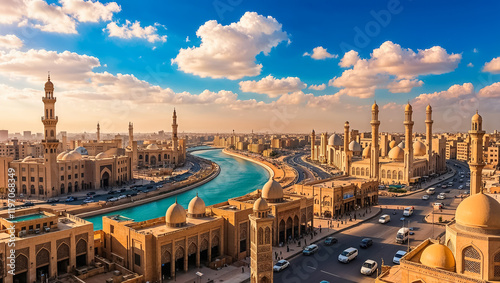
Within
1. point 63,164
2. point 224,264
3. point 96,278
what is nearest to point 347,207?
point 224,264

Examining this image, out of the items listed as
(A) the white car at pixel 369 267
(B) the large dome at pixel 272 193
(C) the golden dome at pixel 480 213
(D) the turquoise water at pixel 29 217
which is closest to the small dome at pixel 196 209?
(B) the large dome at pixel 272 193

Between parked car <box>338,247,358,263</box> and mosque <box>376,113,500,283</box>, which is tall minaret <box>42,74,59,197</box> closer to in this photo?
parked car <box>338,247,358,263</box>

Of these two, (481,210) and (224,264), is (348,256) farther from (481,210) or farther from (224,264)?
(481,210)

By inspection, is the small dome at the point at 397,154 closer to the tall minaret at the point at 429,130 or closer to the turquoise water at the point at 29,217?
the tall minaret at the point at 429,130

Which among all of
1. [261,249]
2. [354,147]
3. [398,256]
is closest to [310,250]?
[398,256]

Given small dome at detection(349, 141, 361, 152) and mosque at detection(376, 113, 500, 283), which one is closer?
mosque at detection(376, 113, 500, 283)

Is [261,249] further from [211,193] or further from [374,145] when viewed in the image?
[374,145]

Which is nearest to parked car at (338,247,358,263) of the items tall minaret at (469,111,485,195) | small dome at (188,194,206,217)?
small dome at (188,194,206,217)
